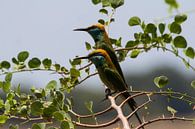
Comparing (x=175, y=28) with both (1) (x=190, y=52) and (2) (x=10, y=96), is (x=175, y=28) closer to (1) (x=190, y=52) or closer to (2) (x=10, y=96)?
(1) (x=190, y=52)

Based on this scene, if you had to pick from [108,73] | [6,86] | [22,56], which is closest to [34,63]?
[22,56]

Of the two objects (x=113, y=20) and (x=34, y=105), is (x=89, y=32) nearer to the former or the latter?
(x=113, y=20)

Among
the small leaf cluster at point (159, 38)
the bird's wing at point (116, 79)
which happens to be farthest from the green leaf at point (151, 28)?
the bird's wing at point (116, 79)

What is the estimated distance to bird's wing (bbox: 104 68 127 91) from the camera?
10.5 ft

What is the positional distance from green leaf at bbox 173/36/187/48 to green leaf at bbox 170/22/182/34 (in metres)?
0.02

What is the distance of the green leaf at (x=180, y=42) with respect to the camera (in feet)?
7.07

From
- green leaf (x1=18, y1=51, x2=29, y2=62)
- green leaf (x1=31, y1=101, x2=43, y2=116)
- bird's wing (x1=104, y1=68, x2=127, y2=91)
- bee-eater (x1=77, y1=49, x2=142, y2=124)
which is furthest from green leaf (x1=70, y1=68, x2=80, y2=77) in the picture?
bird's wing (x1=104, y1=68, x2=127, y2=91)

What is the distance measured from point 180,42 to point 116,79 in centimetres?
107

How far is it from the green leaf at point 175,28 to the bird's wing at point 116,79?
104 centimetres

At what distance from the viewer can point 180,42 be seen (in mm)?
2162

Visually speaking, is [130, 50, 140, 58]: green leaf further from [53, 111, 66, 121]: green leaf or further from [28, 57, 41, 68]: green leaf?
[53, 111, 66, 121]: green leaf

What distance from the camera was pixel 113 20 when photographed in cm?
281

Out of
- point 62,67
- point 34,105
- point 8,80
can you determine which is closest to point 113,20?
point 62,67

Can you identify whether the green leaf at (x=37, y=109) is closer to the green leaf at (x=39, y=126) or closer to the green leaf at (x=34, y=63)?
the green leaf at (x=39, y=126)
